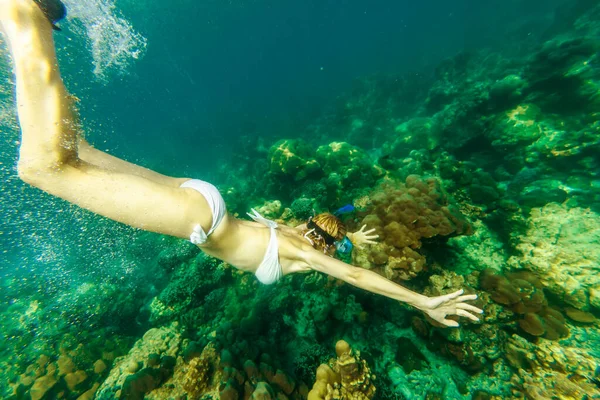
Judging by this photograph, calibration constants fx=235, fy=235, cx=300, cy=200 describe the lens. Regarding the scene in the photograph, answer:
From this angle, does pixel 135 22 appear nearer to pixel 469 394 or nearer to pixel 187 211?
pixel 187 211

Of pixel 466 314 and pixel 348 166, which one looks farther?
pixel 348 166

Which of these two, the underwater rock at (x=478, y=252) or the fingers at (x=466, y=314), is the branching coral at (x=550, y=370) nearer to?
the underwater rock at (x=478, y=252)

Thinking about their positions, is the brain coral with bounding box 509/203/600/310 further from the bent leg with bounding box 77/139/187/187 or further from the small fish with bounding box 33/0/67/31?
the small fish with bounding box 33/0/67/31

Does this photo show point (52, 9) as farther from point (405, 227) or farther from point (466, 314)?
point (405, 227)

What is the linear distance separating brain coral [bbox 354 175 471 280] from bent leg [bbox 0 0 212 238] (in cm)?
341

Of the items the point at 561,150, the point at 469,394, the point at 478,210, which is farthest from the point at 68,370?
the point at 561,150

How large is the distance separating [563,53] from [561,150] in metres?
4.93

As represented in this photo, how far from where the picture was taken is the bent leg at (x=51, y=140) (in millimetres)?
1493

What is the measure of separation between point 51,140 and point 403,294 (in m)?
2.99

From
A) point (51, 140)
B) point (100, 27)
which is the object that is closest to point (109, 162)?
point (51, 140)

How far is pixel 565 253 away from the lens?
4.38 m


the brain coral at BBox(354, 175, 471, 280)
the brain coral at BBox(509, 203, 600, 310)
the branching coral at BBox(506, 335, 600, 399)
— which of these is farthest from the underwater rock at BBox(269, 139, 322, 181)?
the branching coral at BBox(506, 335, 600, 399)

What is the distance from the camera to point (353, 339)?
170 inches

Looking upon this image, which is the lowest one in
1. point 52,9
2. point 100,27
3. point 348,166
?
point 52,9
